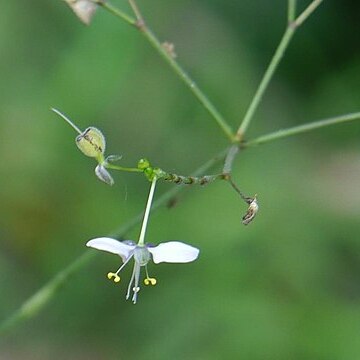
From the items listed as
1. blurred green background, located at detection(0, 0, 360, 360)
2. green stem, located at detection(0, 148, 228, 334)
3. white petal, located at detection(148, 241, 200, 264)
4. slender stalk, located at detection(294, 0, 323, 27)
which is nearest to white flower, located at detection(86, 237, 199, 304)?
white petal, located at detection(148, 241, 200, 264)

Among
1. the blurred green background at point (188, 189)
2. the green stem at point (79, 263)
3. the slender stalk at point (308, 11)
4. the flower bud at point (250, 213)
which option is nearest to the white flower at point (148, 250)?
the flower bud at point (250, 213)

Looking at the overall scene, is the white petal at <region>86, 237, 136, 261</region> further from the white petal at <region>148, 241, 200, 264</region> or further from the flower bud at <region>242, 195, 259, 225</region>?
the flower bud at <region>242, 195, 259, 225</region>

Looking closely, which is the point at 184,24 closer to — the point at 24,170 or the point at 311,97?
the point at 311,97

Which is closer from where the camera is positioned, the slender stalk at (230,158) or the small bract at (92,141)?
the small bract at (92,141)

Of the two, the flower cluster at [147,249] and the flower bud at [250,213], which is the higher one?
the flower cluster at [147,249]

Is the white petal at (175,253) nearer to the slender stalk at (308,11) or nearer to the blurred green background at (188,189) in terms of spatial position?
the slender stalk at (308,11)

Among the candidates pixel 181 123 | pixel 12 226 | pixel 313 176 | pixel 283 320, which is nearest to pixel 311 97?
pixel 313 176
